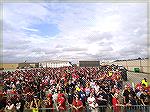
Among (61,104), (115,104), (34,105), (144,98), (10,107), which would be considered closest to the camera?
(10,107)

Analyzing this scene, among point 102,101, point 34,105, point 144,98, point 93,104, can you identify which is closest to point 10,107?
point 34,105

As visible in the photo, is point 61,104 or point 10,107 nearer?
point 10,107

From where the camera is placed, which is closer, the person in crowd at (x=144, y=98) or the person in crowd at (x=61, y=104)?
the person in crowd at (x=61, y=104)

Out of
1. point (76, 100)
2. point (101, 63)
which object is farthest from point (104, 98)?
point (101, 63)

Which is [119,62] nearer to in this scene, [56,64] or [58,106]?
[56,64]

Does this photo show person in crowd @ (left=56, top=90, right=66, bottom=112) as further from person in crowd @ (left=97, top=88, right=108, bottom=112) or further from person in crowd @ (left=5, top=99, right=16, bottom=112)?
person in crowd @ (left=5, top=99, right=16, bottom=112)

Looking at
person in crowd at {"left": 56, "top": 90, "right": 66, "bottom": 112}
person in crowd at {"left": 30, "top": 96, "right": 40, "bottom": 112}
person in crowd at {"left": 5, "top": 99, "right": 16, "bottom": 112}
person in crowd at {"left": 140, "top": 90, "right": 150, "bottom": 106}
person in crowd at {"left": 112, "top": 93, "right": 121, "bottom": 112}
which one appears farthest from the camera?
person in crowd at {"left": 140, "top": 90, "right": 150, "bottom": 106}

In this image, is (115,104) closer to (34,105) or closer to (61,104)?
(61,104)

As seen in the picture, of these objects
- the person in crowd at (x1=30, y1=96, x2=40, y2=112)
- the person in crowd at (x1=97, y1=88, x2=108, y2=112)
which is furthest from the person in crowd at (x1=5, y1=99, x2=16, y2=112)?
the person in crowd at (x1=97, y1=88, x2=108, y2=112)

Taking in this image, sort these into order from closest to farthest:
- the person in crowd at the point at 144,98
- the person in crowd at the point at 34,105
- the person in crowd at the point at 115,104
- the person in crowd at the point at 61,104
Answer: the person in crowd at the point at 34,105, the person in crowd at the point at 115,104, the person in crowd at the point at 61,104, the person in crowd at the point at 144,98

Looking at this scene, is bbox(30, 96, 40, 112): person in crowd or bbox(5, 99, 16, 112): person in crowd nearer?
bbox(5, 99, 16, 112): person in crowd

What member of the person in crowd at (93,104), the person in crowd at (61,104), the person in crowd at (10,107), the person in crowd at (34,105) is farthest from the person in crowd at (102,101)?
the person in crowd at (10,107)

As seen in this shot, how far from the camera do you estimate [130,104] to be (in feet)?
27.1

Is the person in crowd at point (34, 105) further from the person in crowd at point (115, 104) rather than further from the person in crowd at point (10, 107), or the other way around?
the person in crowd at point (115, 104)
